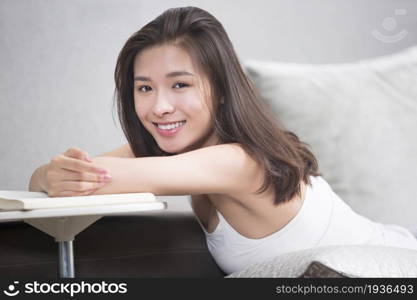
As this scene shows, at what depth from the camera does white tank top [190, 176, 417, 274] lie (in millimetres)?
1366

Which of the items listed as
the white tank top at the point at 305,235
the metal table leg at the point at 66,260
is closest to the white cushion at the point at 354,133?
the white tank top at the point at 305,235

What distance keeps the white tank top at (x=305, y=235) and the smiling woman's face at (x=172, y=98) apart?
20 cm

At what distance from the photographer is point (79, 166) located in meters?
1.07

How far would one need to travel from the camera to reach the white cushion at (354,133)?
1.73m

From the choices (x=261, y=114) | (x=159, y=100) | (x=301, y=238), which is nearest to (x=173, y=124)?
(x=159, y=100)

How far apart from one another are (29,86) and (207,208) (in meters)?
0.71

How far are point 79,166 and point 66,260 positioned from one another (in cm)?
16

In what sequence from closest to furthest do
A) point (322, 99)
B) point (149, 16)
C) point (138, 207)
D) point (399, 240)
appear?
point (138, 207) < point (399, 240) < point (322, 99) < point (149, 16)

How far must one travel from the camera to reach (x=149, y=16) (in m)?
1.95

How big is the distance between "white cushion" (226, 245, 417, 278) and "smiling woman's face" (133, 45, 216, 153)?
44 cm

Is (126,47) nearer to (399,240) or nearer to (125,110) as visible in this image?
(125,110)

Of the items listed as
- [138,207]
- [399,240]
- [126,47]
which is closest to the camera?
[138,207]

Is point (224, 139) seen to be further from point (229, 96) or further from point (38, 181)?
point (38, 181)

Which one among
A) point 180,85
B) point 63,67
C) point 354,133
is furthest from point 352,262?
point 63,67
